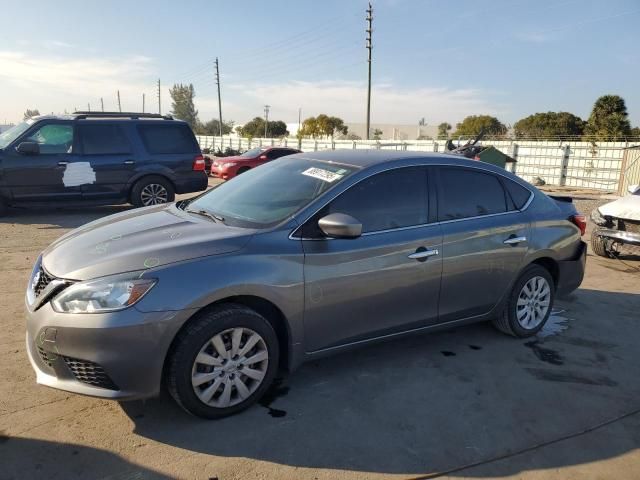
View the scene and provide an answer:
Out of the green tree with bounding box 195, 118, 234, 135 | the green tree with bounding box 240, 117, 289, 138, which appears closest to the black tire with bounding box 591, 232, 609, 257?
the green tree with bounding box 240, 117, 289, 138

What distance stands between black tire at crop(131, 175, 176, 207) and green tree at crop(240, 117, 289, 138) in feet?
224

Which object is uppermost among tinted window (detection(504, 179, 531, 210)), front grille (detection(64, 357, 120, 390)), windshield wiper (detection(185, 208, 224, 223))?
tinted window (detection(504, 179, 531, 210))

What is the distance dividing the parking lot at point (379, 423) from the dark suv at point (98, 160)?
5.55 metres

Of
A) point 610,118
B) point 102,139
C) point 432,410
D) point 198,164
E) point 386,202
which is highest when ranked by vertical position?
point 610,118

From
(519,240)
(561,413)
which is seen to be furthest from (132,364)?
(519,240)

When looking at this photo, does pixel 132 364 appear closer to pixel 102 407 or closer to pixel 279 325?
pixel 102 407

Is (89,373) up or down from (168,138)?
down

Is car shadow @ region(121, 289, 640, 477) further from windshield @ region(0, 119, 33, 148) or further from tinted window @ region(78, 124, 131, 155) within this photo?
windshield @ region(0, 119, 33, 148)

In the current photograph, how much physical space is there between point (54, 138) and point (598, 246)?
929 centimetres

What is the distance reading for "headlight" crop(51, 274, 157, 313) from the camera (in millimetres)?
2721

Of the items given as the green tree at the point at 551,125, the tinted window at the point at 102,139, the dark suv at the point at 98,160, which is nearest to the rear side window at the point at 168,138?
the dark suv at the point at 98,160

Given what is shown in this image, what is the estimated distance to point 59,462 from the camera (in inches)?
103

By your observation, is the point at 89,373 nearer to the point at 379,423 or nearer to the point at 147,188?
the point at 379,423

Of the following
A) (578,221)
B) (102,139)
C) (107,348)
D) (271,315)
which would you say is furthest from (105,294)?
(102,139)
